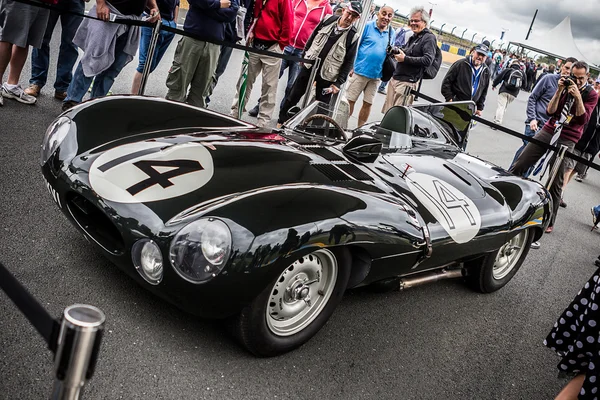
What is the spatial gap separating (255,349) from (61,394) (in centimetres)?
129

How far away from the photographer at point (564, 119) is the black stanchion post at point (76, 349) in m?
5.93

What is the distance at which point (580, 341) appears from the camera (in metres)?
2.53

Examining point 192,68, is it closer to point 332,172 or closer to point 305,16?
point 305,16

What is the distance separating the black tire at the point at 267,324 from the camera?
96.7 inches

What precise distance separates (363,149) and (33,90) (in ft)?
12.2

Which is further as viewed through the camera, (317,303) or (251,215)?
(317,303)

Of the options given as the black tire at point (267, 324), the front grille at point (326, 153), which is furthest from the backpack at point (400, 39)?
the black tire at point (267, 324)

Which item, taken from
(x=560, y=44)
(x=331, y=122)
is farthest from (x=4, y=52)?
(x=560, y=44)

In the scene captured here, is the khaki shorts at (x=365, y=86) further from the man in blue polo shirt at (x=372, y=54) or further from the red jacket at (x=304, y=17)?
the red jacket at (x=304, y=17)

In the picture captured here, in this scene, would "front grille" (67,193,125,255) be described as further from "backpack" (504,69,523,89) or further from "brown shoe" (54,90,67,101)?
"backpack" (504,69,523,89)

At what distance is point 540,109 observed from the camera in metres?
8.06

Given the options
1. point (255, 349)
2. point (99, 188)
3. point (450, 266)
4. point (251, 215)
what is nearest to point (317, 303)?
point (255, 349)

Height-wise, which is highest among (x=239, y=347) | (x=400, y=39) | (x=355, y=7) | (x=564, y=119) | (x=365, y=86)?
(x=400, y=39)

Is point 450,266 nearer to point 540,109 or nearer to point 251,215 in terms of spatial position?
point 251,215
